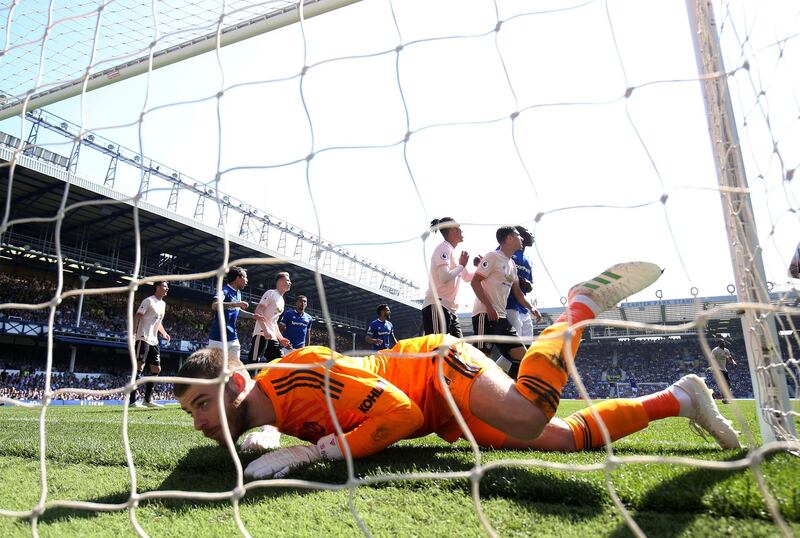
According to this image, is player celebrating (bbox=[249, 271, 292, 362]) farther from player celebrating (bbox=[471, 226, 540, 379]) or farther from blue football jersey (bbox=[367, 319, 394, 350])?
player celebrating (bbox=[471, 226, 540, 379])

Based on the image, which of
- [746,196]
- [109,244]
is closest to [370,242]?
[746,196]

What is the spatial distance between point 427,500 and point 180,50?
10.1 ft

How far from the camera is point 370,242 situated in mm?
2039

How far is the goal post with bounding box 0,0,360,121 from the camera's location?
3117 millimetres

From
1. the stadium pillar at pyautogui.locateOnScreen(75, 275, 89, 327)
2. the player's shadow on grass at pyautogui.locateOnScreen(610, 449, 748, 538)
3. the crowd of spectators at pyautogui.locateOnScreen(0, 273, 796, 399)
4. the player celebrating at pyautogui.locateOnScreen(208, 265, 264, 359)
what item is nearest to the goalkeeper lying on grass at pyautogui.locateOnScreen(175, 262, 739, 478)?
the player's shadow on grass at pyautogui.locateOnScreen(610, 449, 748, 538)

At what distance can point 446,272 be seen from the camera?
450 cm

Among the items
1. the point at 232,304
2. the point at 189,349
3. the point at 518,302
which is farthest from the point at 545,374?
the point at 189,349

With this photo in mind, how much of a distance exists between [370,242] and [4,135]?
20649 millimetres

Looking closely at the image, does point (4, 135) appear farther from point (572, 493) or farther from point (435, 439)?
point (572, 493)

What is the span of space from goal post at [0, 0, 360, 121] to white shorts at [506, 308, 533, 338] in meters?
3.12

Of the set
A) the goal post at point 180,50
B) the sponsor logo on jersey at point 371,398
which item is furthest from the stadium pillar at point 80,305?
the sponsor logo on jersey at point 371,398

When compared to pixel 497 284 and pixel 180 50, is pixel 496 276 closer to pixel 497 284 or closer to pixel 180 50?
pixel 497 284

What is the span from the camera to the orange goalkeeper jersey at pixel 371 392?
78.0 inches

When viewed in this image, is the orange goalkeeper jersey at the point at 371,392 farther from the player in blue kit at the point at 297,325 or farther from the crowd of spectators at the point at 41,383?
the crowd of spectators at the point at 41,383
